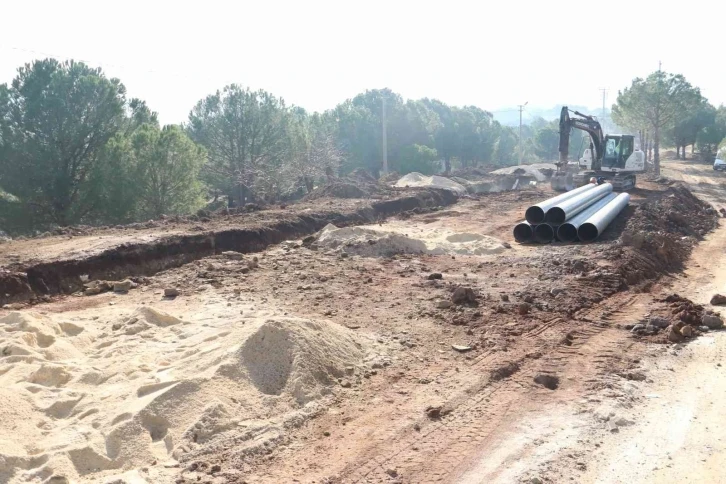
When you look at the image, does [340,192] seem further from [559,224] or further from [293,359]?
[293,359]

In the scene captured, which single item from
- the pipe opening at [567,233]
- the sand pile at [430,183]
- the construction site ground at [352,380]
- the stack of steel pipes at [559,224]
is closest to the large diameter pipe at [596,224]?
the stack of steel pipes at [559,224]

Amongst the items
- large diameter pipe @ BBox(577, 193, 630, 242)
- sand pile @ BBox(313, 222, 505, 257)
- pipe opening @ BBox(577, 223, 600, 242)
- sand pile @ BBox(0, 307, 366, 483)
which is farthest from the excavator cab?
sand pile @ BBox(0, 307, 366, 483)

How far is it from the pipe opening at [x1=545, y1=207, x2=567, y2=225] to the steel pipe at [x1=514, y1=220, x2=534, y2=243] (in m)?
0.52

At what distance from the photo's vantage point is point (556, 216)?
618 inches

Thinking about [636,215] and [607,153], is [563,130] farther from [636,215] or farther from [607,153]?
[636,215]

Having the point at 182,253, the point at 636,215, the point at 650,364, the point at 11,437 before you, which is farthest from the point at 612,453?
the point at 636,215

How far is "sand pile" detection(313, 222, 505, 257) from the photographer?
14.1 meters

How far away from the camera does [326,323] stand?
7574 millimetres

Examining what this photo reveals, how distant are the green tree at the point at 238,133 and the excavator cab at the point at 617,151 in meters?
16.1

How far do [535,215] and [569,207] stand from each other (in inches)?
42.9

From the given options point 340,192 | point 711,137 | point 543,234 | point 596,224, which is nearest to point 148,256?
point 543,234

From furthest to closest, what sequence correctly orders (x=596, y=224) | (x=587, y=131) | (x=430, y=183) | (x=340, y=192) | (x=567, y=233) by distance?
(x=430, y=183) → (x=587, y=131) → (x=340, y=192) → (x=567, y=233) → (x=596, y=224)

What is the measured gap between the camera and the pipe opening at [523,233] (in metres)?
16.1

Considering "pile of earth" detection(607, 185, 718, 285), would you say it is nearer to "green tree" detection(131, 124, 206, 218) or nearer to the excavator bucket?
the excavator bucket
